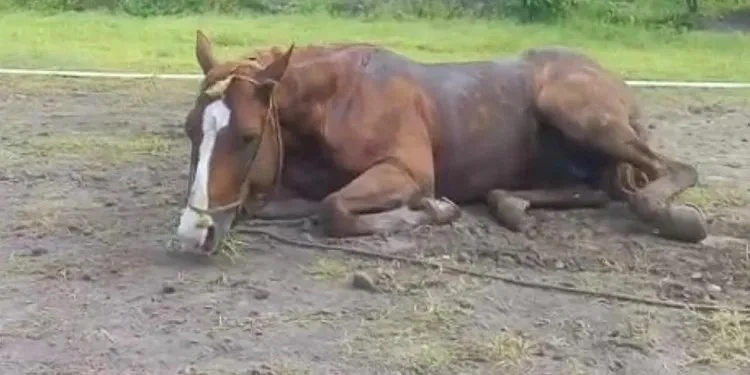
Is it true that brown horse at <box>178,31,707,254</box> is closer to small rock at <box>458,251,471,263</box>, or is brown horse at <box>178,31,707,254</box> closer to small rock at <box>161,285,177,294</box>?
small rock at <box>161,285,177,294</box>

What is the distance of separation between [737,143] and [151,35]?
24.6ft

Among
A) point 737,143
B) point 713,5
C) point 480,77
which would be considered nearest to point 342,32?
point 713,5

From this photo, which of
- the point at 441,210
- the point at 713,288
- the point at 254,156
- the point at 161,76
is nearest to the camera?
the point at 713,288

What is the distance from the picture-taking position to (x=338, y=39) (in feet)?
46.9

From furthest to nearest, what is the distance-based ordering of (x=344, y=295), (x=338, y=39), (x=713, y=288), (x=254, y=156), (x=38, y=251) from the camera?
(x=338, y=39) → (x=38, y=251) → (x=254, y=156) → (x=713, y=288) → (x=344, y=295)

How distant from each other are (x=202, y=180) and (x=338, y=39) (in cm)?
869

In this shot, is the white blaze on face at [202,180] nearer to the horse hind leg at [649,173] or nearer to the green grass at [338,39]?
the horse hind leg at [649,173]

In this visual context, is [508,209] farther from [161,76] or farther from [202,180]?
[161,76]

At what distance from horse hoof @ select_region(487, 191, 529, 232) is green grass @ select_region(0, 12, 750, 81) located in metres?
5.26

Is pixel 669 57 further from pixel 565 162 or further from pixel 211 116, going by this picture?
pixel 211 116

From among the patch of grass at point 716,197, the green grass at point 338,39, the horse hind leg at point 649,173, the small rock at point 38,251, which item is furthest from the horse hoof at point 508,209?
the green grass at point 338,39

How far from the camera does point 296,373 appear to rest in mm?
4641

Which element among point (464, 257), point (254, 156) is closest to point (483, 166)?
point (464, 257)

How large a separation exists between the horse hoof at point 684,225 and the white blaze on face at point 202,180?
79.4 inches
